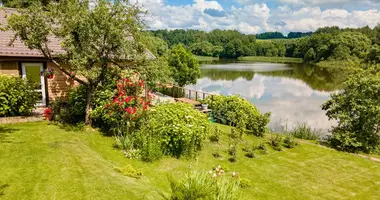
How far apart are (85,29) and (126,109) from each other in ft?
9.30

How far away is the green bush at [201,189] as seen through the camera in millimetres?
4043

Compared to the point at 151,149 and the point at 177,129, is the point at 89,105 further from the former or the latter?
→ the point at 177,129

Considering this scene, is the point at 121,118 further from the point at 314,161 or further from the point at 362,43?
the point at 362,43

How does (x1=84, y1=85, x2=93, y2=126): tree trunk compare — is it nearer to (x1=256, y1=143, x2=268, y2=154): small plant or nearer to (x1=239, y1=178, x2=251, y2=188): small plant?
(x1=239, y1=178, x2=251, y2=188): small plant

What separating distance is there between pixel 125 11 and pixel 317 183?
791 centimetres

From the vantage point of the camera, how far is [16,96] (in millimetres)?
9555

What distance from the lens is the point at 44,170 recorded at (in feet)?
18.3

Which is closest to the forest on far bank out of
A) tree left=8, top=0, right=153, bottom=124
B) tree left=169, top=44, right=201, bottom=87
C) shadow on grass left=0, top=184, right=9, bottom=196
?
tree left=169, top=44, right=201, bottom=87

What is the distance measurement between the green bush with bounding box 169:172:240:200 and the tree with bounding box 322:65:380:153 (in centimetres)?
866

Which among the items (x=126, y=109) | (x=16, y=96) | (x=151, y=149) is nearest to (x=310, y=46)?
(x=126, y=109)

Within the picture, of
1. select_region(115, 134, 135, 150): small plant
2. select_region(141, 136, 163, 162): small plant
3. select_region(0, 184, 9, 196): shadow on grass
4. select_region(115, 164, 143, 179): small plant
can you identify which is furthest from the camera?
select_region(115, 134, 135, 150): small plant

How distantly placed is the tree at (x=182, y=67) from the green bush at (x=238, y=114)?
1457 centimetres

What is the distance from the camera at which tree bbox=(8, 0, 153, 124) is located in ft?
25.5

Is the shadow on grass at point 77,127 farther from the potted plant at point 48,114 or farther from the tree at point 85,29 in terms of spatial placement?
the tree at point 85,29
